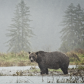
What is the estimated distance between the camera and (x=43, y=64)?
318 inches

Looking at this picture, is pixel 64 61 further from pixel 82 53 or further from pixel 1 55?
pixel 1 55

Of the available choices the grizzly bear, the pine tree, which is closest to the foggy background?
the pine tree

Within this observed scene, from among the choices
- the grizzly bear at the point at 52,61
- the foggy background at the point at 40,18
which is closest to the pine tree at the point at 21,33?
the foggy background at the point at 40,18

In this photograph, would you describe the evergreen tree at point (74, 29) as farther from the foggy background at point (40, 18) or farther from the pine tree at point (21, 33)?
the pine tree at point (21, 33)

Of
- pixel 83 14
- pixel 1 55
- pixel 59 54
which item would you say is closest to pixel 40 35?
pixel 83 14

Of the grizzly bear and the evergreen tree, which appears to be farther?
the evergreen tree

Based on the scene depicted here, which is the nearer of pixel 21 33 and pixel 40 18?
pixel 21 33

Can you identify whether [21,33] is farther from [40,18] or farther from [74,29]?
[40,18]

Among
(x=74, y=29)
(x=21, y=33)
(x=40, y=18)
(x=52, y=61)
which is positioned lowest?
(x=52, y=61)

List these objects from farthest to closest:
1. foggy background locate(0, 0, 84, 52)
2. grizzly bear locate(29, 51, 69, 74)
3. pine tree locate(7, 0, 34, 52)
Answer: foggy background locate(0, 0, 84, 52) < pine tree locate(7, 0, 34, 52) < grizzly bear locate(29, 51, 69, 74)

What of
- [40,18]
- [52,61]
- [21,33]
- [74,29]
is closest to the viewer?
[52,61]

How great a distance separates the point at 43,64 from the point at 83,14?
41.1 feet

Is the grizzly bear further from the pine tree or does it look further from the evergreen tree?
the pine tree

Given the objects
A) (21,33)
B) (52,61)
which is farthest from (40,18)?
(52,61)
